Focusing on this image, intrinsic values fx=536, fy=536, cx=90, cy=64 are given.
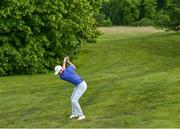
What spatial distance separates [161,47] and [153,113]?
37.2 meters

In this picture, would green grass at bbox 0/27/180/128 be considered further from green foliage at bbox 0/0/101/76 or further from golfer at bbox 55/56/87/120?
green foliage at bbox 0/0/101/76

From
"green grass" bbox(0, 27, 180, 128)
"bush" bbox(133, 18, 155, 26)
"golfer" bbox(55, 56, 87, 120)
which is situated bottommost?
"bush" bbox(133, 18, 155, 26)

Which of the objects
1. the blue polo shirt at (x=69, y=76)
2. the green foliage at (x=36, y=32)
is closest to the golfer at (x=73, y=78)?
the blue polo shirt at (x=69, y=76)

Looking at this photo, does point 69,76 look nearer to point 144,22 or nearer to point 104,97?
point 104,97

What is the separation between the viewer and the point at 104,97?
2455 cm

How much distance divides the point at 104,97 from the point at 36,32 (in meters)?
17.7

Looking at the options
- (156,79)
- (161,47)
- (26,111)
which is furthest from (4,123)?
(161,47)

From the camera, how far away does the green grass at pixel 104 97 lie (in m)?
18.4

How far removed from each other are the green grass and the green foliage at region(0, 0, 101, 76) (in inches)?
70.0

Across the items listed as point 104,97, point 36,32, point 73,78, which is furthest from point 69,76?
point 36,32

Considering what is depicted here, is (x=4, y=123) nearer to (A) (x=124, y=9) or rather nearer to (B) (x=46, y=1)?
(B) (x=46, y=1)

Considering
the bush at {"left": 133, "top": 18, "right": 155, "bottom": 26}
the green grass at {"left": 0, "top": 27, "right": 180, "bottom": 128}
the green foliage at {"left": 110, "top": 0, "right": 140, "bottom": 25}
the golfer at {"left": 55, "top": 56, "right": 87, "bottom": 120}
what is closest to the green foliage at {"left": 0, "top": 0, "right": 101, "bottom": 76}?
the green grass at {"left": 0, "top": 27, "right": 180, "bottom": 128}

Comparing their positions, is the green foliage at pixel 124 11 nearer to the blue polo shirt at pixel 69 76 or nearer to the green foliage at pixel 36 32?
the green foliage at pixel 36 32

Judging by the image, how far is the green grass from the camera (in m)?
18.4
